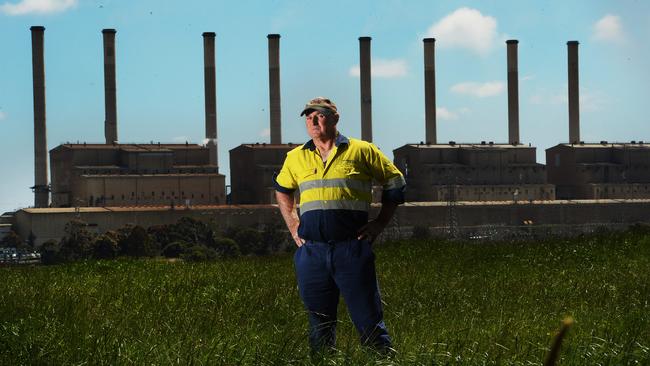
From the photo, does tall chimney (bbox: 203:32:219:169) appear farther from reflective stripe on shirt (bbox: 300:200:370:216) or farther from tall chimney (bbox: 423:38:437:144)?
reflective stripe on shirt (bbox: 300:200:370:216)

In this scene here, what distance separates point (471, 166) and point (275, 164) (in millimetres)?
14187

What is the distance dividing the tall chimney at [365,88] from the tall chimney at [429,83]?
3.89 metres

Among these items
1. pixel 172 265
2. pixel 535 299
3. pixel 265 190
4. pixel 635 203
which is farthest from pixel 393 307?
pixel 635 203

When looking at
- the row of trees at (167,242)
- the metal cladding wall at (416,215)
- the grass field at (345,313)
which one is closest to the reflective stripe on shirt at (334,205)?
the grass field at (345,313)

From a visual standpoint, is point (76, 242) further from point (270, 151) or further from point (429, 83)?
point (429, 83)

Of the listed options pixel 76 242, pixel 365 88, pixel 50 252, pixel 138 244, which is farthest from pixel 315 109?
pixel 365 88

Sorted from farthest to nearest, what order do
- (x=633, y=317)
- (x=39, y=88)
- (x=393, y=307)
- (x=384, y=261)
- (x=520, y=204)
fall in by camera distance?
(x=520, y=204) < (x=39, y=88) < (x=384, y=261) < (x=393, y=307) < (x=633, y=317)

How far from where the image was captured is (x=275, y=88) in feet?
244

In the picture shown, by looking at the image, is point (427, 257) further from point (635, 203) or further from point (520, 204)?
point (635, 203)

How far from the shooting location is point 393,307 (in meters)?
7.67

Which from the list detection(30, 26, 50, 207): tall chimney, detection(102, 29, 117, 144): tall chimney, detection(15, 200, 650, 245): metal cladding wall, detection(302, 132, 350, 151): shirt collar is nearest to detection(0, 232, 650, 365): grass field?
detection(302, 132, 350, 151): shirt collar

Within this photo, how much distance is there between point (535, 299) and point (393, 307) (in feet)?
3.86

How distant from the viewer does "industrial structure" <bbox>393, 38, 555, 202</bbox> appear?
7781 cm

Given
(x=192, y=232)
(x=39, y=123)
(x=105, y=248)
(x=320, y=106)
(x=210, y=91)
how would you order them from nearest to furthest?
1. (x=320, y=106)
2. (x=105, y=248)
3. (x=192, y=232)
4. (x=39, y=123)
5. (x=210, y=91)
